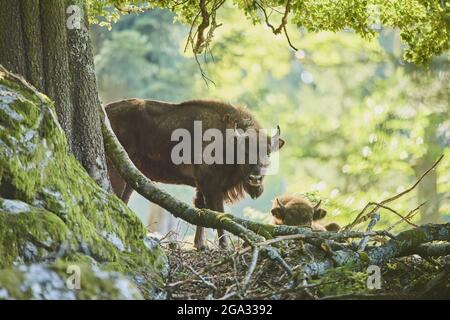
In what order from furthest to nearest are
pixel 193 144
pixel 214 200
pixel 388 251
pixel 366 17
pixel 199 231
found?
pixel 193 144 < pixel 214 200 < pixel 199 231 < pixel 366 17 < pixel 388 251

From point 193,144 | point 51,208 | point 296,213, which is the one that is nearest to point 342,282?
point 51,208

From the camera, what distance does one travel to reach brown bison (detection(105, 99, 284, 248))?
31.2 ft

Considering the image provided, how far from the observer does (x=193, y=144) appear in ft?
31.8

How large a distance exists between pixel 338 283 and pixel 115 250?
1716 millimetres

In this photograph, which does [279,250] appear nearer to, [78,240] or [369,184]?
[78,240]

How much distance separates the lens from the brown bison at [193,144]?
9.52 metres

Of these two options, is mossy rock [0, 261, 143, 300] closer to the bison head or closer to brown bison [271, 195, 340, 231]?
brown bison [271, 195, 340, 231]

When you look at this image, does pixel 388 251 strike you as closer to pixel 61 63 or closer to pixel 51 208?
pixel 51 208

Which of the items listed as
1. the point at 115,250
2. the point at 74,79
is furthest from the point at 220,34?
the point at 115,250

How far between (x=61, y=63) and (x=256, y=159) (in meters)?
3.46

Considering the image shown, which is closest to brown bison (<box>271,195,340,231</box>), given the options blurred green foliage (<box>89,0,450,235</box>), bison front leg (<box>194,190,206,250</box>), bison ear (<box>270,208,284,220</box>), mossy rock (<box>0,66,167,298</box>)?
bison ear (<box>270,208,284,220</box>)

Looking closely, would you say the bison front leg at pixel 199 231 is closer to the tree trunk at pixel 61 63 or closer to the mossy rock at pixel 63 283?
the tree trunk at pixel 61 63

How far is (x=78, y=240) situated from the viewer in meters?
5.47
